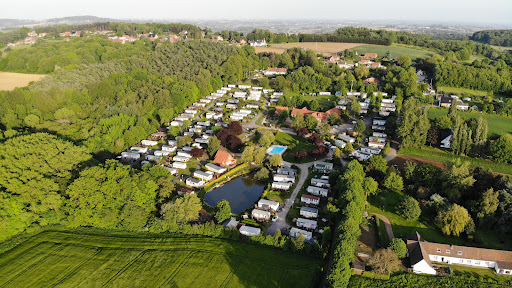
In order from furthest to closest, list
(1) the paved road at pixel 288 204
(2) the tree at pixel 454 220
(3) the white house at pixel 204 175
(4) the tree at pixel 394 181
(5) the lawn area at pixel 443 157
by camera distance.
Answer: (5) the lawn area at pixel 443 157 < (3) the white house at pixel 204 175 < (4) the tree at pixel 394 181 < (1) the paved road at pixel 288 204 < (2) the tree at pixel 454 220

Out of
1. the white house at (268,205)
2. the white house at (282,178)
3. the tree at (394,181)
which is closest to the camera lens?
the white house at (268,205)

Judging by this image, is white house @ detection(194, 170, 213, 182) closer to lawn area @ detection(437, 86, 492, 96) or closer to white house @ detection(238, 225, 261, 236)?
white house @ detection(238, 225, 261, 236)

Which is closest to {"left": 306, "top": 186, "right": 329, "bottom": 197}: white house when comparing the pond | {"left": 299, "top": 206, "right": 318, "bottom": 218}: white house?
{"left": 299, "top": 206, "right": 318, "bottom": 218}: white house

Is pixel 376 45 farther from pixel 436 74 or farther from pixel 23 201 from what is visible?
pixel 23 201

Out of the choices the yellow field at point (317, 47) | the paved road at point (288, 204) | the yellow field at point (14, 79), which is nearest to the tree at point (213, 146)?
the paved road at point (288, 204)

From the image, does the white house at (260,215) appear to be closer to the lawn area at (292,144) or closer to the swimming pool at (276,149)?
Answer: the lawn area at (292,144)

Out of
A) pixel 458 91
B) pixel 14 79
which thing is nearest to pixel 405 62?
pixel 458 91

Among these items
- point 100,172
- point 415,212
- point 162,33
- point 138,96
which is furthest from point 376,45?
point 100,172
